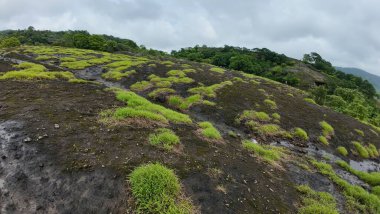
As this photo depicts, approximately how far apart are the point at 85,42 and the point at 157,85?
66266 millimetres

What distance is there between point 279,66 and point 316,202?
398ft

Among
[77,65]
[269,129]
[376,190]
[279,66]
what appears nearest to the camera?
[376,190]

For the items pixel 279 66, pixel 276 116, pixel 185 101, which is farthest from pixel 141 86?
pixel 279 66

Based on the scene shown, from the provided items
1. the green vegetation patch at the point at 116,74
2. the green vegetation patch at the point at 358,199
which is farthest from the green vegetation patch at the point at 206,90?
the green vegetation patch at the point at 358,199

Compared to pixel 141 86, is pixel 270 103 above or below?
above

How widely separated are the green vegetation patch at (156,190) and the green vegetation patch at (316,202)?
5473 millimetres

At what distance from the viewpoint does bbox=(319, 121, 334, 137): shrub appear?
2557cm

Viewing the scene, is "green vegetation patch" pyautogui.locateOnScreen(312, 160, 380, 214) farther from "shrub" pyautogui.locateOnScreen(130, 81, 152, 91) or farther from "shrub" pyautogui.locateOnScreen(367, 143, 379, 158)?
"shrub" pyautogui.locateOnScreen(130, 81, 152, 91)

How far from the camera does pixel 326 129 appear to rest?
86.2ft

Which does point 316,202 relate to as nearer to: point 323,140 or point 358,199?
point 358,199

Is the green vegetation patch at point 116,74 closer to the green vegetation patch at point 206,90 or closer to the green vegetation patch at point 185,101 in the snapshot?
the green vegetation patch at point 206,90

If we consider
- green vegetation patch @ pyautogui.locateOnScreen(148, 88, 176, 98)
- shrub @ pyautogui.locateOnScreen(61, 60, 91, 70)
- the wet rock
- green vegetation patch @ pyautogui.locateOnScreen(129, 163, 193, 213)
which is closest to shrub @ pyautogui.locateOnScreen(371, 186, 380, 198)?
green vegetation patch @ pyautogui.locateOnScreen(129, 163, 193, 213)

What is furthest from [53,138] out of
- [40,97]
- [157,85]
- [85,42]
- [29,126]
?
[85,42]

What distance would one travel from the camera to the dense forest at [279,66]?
5119 centimetres
